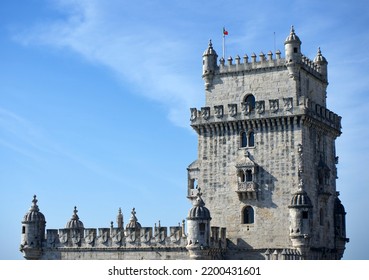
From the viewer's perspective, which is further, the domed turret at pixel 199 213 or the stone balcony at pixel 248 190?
the stone balcony at pixel 248 190

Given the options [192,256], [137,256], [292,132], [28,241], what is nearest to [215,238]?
[192,256]

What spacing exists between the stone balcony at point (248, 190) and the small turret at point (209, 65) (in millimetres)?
9816

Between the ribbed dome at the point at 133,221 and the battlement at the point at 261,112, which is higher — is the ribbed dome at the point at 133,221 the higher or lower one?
the lower one

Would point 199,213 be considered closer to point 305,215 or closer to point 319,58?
point 305,215

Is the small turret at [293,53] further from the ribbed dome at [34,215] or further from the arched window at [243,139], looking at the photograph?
the ribbed dome at [34,215]

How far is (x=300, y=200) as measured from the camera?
58.8m

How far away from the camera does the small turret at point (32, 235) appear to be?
2584 inches

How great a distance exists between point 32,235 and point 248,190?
779 inches

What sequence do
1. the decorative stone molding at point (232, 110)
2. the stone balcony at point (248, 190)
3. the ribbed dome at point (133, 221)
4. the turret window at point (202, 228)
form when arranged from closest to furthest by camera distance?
the turret window at point (202, 228) < the stone balcony at point (248, 190) < the decorative stone molding at point (232, 110) < the ribbed dome at point (133, 221)

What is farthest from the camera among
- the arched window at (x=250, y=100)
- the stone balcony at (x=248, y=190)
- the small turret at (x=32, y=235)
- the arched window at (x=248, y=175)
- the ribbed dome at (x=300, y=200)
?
the small turret at (x=32, y=235)

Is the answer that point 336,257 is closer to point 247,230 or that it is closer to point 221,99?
point 247,230

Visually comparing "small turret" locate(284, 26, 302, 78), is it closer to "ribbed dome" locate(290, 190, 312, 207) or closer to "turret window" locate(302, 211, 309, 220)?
"ribbed dome" locate(290, 190, 312, 207)

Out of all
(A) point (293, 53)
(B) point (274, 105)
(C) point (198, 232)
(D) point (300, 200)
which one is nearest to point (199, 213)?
(C) point (198, 232)

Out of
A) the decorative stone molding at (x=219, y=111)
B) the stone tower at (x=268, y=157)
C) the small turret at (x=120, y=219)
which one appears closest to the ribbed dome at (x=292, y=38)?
the stone tower at (x=268, y=157)
